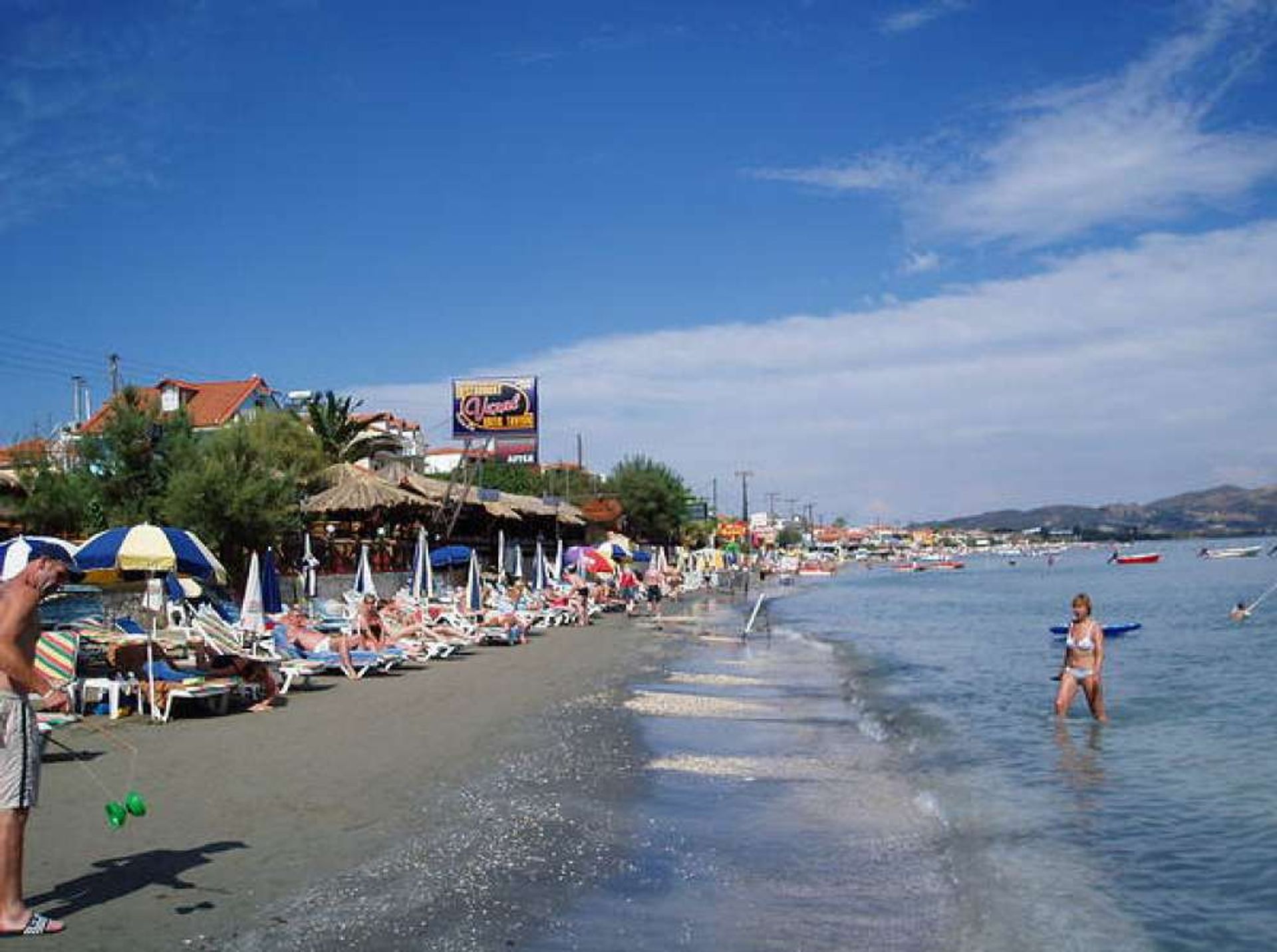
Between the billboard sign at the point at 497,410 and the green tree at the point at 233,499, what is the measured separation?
21214 millimetres

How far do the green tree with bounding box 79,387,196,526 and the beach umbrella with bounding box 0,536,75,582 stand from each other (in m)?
12.0

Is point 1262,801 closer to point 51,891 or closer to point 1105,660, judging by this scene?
point 51,891

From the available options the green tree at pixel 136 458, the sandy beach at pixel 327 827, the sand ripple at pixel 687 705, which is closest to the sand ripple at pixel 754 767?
the sandy beach at pixel 327 827

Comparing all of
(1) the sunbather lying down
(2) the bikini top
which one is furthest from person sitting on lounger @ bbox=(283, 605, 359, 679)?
(2) the bikini top

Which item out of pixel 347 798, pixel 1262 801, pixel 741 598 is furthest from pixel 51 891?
pixel 741 598

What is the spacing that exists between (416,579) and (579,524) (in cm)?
2254

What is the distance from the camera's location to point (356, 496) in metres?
30.3

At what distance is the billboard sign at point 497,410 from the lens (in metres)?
48.2

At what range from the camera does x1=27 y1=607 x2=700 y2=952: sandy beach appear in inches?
219

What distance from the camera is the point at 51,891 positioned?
582 cm

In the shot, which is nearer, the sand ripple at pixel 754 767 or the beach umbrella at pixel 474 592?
the sand ripple at pixel 754 767

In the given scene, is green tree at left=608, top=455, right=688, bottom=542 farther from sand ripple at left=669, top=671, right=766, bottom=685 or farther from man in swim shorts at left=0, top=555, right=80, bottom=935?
man in swim shorts at left=0, top=555, right=80, bottom=935

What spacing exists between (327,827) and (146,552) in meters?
6.97

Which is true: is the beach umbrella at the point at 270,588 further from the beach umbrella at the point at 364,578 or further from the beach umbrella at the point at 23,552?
the beach umbrella at the point at 23,552
